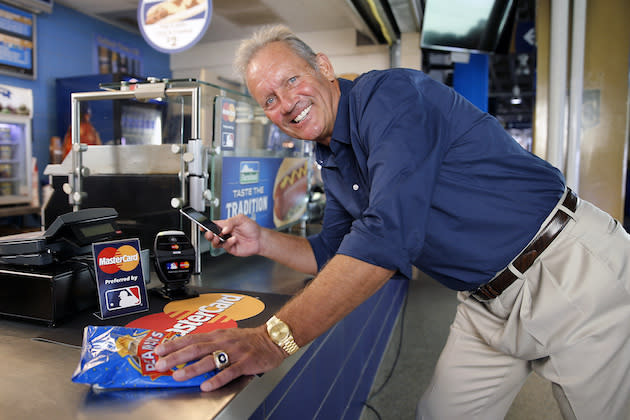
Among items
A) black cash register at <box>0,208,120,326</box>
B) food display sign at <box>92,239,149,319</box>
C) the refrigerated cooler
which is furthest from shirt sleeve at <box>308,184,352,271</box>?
the refrigerated cooler

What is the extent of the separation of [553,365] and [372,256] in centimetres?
65

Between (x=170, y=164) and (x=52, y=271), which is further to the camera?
(x=170, y=164)

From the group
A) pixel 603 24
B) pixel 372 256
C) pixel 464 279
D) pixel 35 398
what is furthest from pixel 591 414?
pixel 603 24

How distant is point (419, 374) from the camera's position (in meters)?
2.69

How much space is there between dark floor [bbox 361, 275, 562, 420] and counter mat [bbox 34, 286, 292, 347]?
1232 millimetres

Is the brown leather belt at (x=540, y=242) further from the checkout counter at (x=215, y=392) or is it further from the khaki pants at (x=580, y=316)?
the checkout counter at (x=215, y=392)

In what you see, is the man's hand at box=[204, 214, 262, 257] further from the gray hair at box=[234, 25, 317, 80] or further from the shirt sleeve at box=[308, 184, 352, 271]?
the gray hair at box=[234, 25, 317, 80]

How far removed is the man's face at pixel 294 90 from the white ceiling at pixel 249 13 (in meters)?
4.38

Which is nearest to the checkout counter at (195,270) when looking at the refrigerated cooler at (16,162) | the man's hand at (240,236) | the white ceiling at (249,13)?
the man's hand at (240,236)

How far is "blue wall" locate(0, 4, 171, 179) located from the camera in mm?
5145

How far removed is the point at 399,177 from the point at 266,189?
1.36 metres

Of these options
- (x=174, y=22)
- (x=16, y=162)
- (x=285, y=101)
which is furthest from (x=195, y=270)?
(x=16, y=162)

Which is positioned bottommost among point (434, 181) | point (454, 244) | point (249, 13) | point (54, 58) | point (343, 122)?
point (454, 244)

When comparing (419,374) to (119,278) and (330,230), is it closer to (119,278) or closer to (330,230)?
(330,230)
